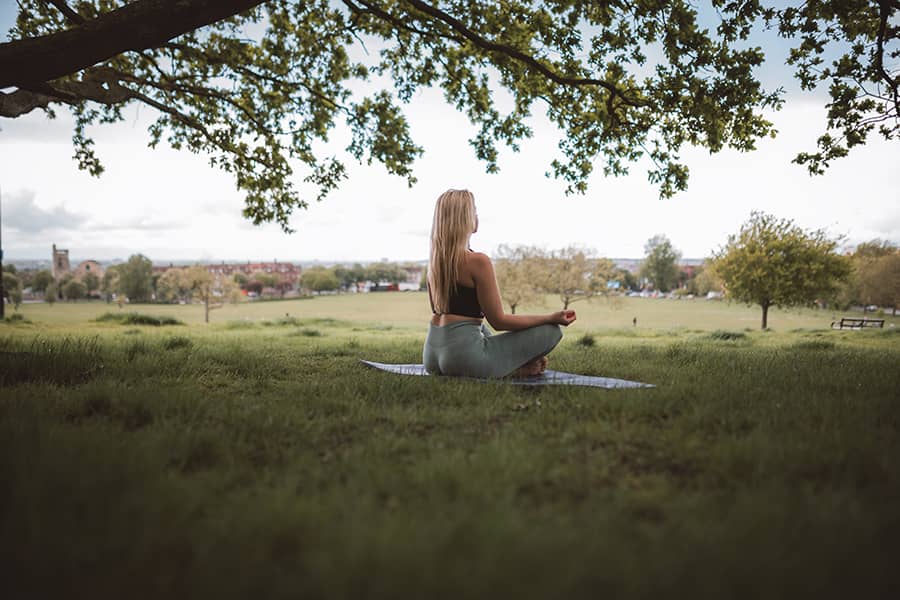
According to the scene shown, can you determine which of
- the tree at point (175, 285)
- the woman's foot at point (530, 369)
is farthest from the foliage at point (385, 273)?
the woman's foot at point (530, 369)

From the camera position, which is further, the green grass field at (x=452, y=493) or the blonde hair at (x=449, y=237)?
the blonde hair at (x=449, y=237)

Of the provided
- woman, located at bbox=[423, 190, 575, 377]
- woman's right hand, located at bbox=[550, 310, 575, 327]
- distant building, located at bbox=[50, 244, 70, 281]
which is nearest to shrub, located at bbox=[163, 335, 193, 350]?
woman, located at bbox=[423, 190, 575, 377]

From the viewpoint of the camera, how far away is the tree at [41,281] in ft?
218

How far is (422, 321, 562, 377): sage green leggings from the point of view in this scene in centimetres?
533

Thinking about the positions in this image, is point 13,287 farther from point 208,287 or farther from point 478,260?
point 478,260

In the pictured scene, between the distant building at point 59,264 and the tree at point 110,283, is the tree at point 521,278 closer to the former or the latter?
the distant building at point 59,264

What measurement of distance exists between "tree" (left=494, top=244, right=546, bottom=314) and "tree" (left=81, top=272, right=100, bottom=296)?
79.3m

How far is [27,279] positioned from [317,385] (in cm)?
8128

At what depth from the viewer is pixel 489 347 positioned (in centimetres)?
541

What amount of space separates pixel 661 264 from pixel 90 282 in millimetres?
116658

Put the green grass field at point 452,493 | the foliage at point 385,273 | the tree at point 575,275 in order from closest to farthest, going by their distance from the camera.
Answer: the green grass field at point 452,493 → the tree at point 575,275 → the foliage at point 385,273

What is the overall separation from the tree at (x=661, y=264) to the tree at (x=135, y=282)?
339 feet

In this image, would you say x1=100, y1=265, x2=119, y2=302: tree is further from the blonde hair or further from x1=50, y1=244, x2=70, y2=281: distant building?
the blonde hair

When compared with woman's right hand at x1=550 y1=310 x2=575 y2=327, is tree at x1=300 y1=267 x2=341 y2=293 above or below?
above
